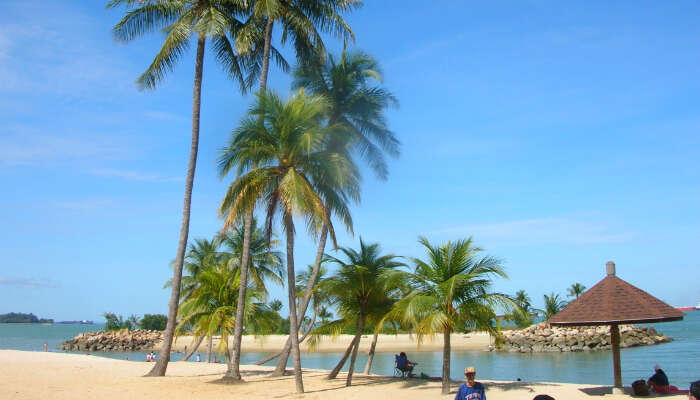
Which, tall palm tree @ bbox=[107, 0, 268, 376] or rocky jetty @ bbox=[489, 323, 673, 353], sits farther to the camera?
rocky jetty @ bbox=[489, 323, 673, 353]

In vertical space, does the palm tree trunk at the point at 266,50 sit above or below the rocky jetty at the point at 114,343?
above

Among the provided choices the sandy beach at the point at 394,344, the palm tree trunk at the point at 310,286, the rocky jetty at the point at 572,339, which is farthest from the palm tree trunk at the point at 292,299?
the sandy beach at the point at 394,344

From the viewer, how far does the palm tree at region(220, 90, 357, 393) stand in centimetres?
1620

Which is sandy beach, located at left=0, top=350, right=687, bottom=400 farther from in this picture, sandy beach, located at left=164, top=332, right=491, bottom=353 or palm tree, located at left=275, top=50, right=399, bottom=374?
sandy beach, located at left=164, top=332, right=491, bottom=353

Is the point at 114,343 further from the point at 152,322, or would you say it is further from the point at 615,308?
the point at 615,308

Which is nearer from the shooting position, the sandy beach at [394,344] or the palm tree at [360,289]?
the palm tree at [360,289]

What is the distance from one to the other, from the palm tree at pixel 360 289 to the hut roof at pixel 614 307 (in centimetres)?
519

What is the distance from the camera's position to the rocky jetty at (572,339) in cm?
5191

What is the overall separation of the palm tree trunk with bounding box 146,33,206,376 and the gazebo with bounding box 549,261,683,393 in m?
12.5

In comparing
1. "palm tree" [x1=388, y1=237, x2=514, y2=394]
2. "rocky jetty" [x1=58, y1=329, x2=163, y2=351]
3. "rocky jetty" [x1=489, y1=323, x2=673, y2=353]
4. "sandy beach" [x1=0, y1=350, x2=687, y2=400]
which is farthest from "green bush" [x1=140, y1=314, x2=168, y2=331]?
"palm tree" [x1=388, y1=237, x2=514, y2=394]

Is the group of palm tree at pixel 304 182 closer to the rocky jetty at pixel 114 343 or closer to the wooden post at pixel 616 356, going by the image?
the wooden post at pixel 616 356

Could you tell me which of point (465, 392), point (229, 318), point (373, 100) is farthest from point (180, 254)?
point (465, 392)

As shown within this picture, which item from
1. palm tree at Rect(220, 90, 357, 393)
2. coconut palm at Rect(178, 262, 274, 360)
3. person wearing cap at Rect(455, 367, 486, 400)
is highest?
palm tree at Rect(220, 90, 357, 393)

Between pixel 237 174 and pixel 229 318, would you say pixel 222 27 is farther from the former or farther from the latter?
pixel 229 318
